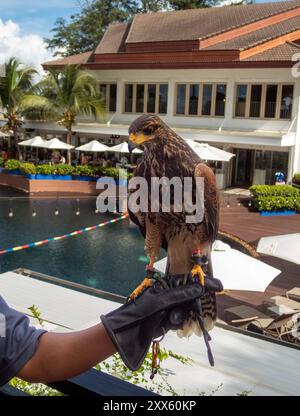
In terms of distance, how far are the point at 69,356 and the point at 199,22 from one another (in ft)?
75.3

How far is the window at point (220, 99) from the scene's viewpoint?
20750 mm

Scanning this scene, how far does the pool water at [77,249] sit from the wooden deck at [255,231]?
2183 mm

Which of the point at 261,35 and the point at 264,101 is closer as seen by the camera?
the point at 264,101

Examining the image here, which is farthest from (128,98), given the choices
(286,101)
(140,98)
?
(286,101)

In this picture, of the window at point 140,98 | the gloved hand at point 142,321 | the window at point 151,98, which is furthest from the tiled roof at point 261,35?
the gloved hand at point 142,321

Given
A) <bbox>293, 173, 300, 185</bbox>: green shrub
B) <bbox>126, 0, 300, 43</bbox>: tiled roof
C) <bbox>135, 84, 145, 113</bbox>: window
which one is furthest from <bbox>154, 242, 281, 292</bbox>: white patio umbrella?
<bbox>135, 84, 145, 113</bbox>: window

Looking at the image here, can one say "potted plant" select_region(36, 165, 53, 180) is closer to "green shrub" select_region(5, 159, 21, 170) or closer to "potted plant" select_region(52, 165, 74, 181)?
"potted plant" select_region(52, 165, 74, 181)

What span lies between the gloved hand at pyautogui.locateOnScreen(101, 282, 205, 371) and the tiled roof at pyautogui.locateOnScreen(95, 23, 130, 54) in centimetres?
2421

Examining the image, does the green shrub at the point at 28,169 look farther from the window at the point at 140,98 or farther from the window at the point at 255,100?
the window at the point at 255,100

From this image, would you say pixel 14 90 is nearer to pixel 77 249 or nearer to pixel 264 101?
pixel 264 101

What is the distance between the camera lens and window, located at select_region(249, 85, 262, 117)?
791 inches

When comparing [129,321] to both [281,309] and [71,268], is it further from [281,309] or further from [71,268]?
[71,268]

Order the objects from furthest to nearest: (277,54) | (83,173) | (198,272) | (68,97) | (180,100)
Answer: (68,97) < (180,100) < (83,173) < (277,54) < (198,272)

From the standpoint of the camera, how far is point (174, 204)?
257 cm
